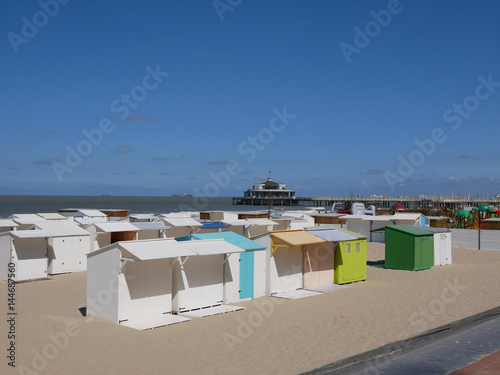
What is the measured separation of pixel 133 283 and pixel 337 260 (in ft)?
26.3

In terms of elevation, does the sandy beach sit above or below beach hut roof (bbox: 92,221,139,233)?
below

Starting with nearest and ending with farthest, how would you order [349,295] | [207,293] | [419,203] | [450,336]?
[450,336] → [207,293] → [349,295] → [419,203]

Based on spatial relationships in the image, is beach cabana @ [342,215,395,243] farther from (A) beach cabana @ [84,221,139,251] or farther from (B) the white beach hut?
(A) beach cabana @ [84,221,139,251]

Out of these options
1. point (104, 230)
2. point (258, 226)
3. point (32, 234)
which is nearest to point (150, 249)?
point (32, 234)

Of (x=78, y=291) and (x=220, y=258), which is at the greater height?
(x=220, y=258)

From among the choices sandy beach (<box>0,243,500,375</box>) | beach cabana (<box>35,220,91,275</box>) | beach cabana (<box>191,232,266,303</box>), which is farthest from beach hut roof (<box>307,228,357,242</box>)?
beach cabana (<box>35,220,91,275</box>)

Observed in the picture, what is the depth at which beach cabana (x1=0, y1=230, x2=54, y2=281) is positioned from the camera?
1769 centimetres

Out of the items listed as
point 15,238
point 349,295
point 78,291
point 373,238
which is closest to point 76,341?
point 78,291

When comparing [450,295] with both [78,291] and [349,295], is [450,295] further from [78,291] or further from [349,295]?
[78,291]

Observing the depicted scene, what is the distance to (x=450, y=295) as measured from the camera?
49.7ft

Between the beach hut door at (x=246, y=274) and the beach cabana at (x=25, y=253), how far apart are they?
8109mm

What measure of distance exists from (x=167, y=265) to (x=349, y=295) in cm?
592

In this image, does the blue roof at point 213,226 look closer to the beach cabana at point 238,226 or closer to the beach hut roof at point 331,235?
the beach cabana at point 238,226

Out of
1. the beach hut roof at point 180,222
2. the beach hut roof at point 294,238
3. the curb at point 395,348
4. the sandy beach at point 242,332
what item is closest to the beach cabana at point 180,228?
the beach hut roof at point 180,222
